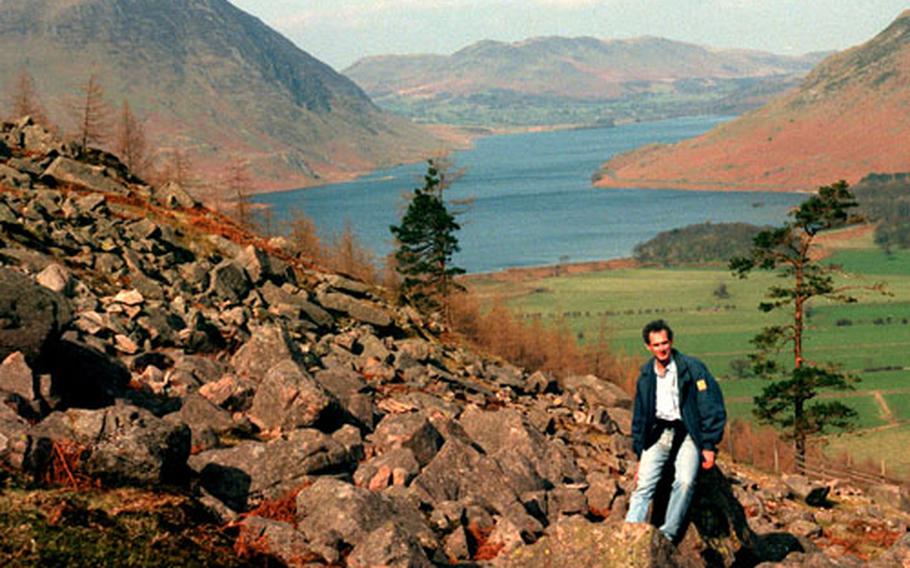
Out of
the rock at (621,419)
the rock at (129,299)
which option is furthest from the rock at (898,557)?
the rock at (129,299)

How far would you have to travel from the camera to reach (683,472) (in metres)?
10.4

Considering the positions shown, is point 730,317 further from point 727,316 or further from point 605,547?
point 605,547

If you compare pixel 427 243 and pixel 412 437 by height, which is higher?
pixel 412 437

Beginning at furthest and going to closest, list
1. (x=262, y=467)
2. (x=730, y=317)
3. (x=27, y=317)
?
(x=730, y=317) → (x=27, y=317) → (x=262, y=467)

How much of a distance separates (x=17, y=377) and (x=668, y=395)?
8718 millimetres

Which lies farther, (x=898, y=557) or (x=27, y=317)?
(x=27, y=317)

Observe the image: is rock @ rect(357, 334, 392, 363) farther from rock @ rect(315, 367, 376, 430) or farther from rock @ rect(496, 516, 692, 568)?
rock @ rect(496, 516, 692, 568)

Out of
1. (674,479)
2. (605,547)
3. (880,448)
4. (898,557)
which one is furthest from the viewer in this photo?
(880,448)

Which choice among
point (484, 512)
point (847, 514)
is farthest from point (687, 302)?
point (484, 512)

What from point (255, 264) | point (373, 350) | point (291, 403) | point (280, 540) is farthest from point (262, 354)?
point (255, 264)

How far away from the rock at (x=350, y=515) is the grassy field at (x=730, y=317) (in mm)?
92719

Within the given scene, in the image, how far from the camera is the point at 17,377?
38.8ft

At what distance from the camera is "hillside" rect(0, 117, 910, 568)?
29.2ft

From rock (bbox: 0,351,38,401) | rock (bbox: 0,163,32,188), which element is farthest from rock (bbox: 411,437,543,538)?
rock (bbox: 0,163,32,188)
